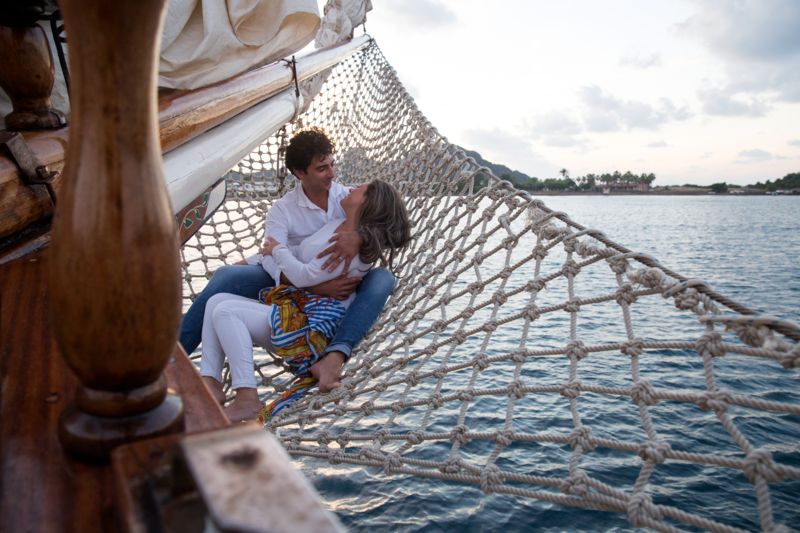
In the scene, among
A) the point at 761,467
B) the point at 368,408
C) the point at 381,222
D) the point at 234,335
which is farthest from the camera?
the point at 381,222

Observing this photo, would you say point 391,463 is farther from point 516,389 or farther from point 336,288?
point 336,288

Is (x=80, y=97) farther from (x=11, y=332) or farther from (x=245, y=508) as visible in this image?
(x=11, y=332)

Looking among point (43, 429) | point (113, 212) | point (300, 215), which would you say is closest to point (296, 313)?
point (300, 215)

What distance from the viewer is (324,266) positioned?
5.47 ft

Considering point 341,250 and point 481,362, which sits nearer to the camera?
point 481,362

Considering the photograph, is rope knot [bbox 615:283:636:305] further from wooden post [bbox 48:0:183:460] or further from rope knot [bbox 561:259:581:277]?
wooden post [bbox 48:0:183:460]

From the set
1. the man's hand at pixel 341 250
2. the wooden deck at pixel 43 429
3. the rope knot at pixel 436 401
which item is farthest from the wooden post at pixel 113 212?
the man's hand at pixel 341 250

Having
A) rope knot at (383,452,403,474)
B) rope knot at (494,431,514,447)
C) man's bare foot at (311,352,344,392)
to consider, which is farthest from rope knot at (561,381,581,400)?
man's bare foot at (311,352,344,392)

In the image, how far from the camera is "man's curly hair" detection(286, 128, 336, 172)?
1818mm

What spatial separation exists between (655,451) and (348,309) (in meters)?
0.95

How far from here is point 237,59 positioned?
1676 mm

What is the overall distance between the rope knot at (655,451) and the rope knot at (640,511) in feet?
0.28

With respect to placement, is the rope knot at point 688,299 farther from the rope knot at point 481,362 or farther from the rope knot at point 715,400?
the rope knot at point 481,362

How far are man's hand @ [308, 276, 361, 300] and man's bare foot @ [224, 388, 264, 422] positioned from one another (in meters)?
0.35
